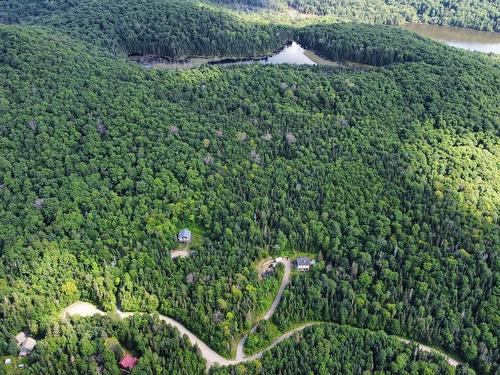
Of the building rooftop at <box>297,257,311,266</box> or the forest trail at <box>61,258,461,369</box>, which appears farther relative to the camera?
the building rooftop at <box>297,257,311,266</box>

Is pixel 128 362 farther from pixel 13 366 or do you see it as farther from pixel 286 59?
pixel 286 59

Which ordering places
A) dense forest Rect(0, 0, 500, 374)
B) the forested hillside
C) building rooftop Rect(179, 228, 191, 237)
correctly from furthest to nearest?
the forested hillside < building rooftop Rect(179, 228, 191, 237) < dense forest Rect(0, 0, 500, 374)

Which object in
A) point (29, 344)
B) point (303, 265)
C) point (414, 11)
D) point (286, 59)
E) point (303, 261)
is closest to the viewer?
point (29, 344)

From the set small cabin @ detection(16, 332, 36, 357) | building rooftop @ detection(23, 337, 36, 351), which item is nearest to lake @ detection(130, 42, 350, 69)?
small cabin @ detection(16, 332, 36, 357)

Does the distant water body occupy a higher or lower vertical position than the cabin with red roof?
higher

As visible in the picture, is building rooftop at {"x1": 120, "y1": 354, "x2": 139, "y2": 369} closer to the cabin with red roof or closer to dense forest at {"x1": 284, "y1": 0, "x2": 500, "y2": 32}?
the cabin with red roof

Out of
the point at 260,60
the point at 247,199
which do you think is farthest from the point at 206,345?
the point at 260,60

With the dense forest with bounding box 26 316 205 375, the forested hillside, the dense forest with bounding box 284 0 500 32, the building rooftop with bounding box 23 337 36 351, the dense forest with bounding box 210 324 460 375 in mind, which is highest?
the dense forest with bounding box 284 0 500 32
